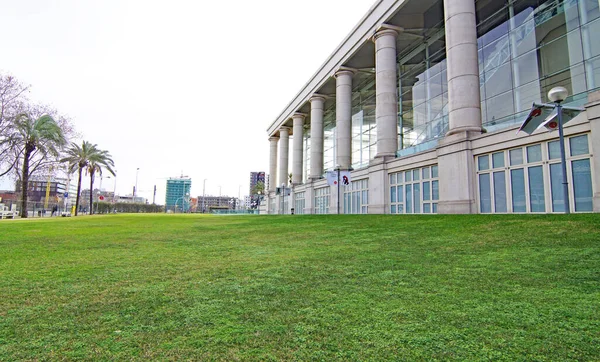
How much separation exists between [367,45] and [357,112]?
43.7 feet

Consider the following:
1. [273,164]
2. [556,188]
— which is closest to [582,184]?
[556,188]

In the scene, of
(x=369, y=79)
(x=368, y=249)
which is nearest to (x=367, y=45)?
(x=369, y=79)

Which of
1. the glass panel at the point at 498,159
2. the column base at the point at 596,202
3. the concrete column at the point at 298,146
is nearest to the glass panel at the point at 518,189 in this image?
the glass panel at the point at 498,159

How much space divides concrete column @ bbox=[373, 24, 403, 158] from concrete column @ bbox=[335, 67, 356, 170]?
7002 millimetres

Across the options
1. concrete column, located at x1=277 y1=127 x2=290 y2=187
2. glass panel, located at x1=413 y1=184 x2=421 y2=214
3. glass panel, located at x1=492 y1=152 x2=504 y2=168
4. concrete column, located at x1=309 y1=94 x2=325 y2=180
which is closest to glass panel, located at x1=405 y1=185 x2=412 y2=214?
glass panel, located at x1=413 y1=184 x2=421 y2=214

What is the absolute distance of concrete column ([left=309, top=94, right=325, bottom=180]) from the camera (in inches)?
1603

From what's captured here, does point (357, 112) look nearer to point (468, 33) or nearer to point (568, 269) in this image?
point (468, 33)

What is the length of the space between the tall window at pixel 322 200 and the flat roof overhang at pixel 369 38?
1215 cm

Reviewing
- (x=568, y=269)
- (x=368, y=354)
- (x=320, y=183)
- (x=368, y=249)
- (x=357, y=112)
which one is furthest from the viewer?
(x=357, y=112)

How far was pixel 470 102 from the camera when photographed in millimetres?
18812

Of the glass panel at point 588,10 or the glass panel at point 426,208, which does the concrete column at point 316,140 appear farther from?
the glass panel at point 588,10

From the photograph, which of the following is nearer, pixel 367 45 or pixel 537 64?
pixel 537 64

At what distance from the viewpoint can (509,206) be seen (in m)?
16.2

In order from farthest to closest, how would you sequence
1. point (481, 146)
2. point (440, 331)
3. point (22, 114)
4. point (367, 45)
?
point (22, 114), point (367, 45), point (481, 146), point (440, 331)
